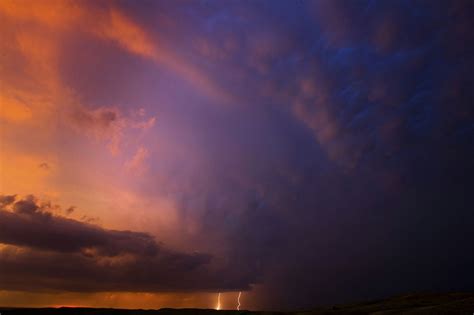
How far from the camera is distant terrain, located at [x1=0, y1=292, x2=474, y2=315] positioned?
62281mm

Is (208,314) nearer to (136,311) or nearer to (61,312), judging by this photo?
(136,311)

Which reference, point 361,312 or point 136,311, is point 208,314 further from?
point 361,312

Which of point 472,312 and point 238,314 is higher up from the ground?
point 238,314

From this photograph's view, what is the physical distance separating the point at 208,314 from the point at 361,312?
76.6 meters

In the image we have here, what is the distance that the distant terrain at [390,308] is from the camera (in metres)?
62.3

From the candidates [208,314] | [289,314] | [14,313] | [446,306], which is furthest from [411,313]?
[14,313]

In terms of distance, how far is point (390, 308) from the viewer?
80625 mm

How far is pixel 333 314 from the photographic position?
277ft

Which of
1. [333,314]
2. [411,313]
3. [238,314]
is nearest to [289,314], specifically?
[333,314]

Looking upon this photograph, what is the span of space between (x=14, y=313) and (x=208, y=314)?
83134 millimetres

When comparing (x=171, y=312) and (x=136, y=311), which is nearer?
(x=171, y=312)

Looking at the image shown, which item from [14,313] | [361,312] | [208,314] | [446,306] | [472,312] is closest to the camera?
[472,312]

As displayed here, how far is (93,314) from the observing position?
164750mm

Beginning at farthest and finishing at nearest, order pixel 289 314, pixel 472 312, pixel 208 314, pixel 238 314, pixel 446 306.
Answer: pixel 208 314 < pixel 238 314 < pixel 289 314 < pixel 446 306 < pixel 472 312
